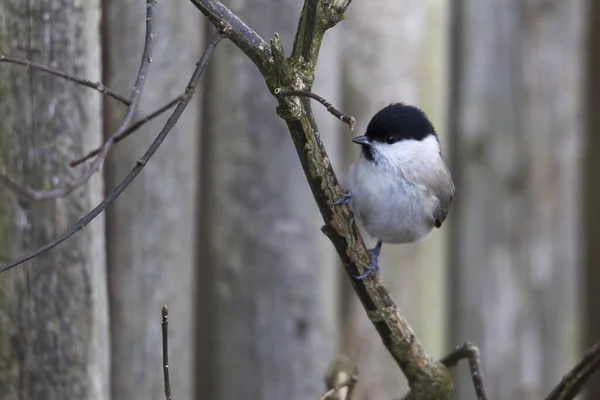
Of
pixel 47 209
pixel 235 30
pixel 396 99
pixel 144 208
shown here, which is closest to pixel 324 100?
pixel 235 30

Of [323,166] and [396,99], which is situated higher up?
[396,99]

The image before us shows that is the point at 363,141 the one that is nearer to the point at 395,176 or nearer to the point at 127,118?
the point at 395,176

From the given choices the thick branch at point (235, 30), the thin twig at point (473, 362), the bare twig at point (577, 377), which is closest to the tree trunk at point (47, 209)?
the thick branch at point (235, 30)

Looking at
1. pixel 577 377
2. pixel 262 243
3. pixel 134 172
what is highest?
pixel 262 243

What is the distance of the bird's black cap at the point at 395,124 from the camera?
2.79 metres

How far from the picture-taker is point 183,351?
3125 mm

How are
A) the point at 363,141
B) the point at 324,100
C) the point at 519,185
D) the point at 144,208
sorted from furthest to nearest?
1. the point at 519,185
2. the point at 144,208
3. the point at 363,141
4. the point at 324,100

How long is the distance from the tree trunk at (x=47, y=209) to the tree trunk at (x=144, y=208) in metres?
0.72

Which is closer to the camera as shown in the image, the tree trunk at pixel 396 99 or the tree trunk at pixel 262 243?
the tree trunk at pixel 262 243

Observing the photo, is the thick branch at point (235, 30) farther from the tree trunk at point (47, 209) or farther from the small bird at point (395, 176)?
the small bird at point (395, 176)

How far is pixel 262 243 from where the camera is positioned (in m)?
3.39

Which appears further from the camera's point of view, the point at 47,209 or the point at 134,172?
the point at 47,209

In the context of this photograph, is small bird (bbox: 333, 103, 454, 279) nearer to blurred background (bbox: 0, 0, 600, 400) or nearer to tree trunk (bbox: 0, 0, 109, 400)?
blurred background (bbox: 0, 0, 600, 400)

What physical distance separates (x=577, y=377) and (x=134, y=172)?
106 centimetres
